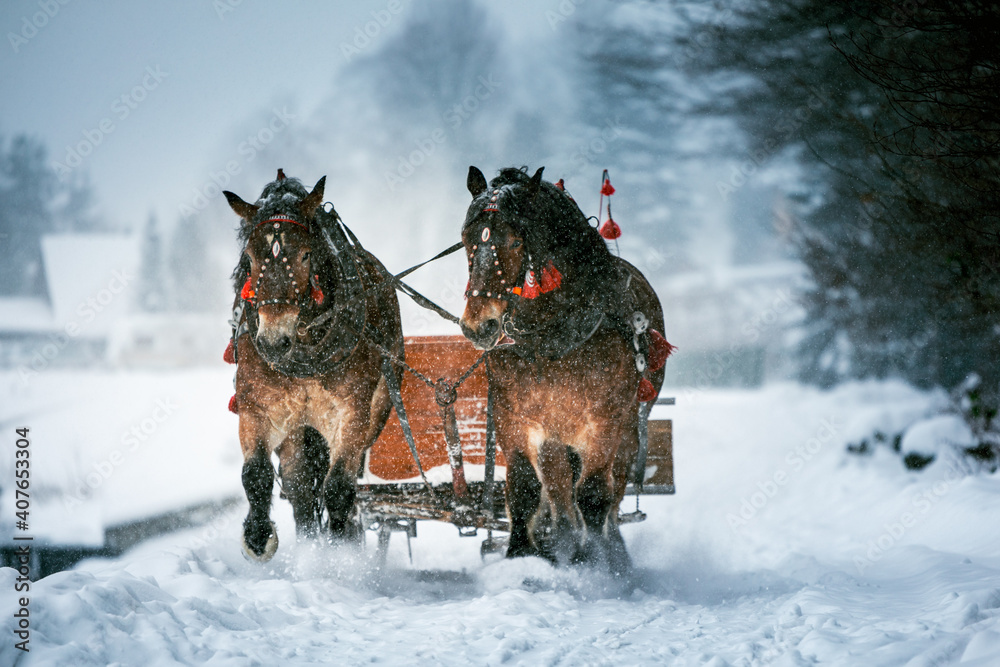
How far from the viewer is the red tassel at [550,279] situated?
4.60 metres

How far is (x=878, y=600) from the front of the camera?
13.3ft

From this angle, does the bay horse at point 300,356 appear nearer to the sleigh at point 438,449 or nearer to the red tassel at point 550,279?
the sleigh at point 438,449

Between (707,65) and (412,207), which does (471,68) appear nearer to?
(412,207)

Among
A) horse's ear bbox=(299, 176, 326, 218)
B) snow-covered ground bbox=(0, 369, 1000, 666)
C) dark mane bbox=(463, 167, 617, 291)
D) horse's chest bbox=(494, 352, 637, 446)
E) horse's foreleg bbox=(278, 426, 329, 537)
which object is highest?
horse's ear bbox=(299, 176, 326, 218)

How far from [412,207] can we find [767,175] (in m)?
5.48

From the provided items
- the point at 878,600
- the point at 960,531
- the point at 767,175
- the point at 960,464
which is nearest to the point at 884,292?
the point at 960,464

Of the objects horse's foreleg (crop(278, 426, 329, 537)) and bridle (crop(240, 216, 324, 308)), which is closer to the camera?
bridle (crop(240, 216, 324, 308))

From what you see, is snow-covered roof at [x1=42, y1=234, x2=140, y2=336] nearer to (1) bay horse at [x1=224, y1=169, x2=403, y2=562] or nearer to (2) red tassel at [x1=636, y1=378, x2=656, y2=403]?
(1) bay horse at [x1=224, y1=169, x2=403, y2=562]

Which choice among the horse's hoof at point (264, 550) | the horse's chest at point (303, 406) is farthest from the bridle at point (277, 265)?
the horse's hoof at point (264, 550)

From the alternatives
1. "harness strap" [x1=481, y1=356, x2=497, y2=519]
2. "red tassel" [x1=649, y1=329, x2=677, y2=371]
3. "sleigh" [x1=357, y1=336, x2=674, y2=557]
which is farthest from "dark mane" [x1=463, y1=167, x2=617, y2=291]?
"sleigh" [x1=357, y1=336, x2=674, y2=557]

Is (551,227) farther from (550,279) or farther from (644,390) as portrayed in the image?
(644,390)

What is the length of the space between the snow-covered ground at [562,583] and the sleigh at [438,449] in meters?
0.44

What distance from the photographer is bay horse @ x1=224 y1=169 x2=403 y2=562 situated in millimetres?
4484

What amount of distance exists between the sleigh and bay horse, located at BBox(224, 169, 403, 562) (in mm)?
381
